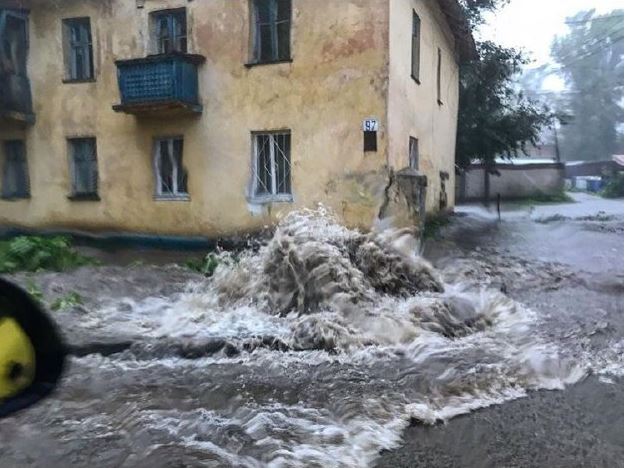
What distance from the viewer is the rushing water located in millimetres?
1483

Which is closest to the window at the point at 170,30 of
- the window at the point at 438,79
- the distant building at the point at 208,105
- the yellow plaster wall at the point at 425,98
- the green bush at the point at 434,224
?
the distant building at the point at 208,105

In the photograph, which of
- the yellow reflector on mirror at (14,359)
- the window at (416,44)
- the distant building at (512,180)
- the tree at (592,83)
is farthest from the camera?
the window at (416,44)

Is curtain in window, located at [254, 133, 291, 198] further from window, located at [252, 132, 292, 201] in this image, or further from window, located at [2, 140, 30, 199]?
window, located at [2, 140, 30, 199]

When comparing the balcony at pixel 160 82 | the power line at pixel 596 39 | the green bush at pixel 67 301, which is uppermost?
the power line at pixel 596 39

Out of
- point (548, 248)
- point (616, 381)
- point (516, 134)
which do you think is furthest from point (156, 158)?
point (616, 381)

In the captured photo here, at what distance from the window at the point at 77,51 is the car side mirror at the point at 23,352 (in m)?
0.65

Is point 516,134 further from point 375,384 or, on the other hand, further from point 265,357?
→ point 265,357

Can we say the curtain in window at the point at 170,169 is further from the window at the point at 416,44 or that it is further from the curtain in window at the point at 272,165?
the window at the point at 416,44

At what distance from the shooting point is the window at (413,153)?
1525 millimetres

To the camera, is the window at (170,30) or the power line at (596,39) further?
the window at (170,30)

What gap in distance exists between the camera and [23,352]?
109 centimetres

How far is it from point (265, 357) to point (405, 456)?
49 centimetres

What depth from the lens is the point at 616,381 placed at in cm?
138

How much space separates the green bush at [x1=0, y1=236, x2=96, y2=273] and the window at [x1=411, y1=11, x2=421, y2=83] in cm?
100
